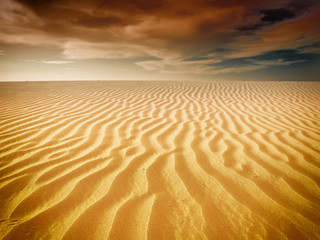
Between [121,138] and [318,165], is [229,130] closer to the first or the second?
[318,165]

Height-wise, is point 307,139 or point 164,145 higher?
point 164,145

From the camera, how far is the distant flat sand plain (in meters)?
1.23

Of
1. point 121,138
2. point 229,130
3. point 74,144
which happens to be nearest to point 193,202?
point 121,138

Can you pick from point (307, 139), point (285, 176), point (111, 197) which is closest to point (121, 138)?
point (111, 197)

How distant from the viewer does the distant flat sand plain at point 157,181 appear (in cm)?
123

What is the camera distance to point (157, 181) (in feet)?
5.60

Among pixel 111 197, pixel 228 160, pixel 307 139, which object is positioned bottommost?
pixel 307 139

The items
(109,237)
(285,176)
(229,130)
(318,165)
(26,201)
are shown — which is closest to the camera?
(109,237)

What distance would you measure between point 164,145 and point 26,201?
5.22 feet

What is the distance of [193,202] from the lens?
1.45 meters

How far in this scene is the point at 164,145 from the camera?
250 centimetres

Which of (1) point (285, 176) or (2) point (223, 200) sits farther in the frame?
(1) point (285, 176)

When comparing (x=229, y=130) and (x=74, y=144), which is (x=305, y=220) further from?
(x=74, y=144)

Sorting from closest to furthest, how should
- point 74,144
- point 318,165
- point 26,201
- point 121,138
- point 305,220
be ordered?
point 305,220 → point 26,201 → point 318,165 → point 74,144 → point 121,138
